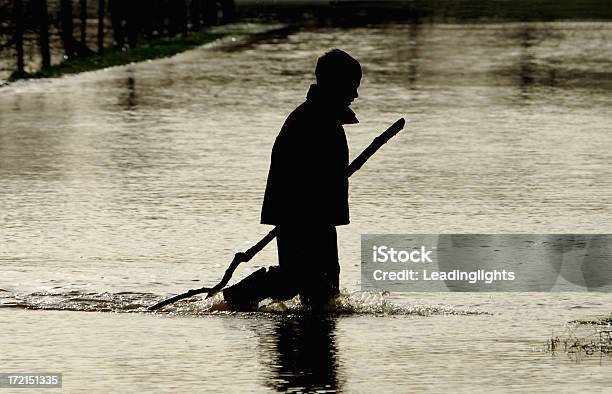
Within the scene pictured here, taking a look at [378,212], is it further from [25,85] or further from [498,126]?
[25,85]

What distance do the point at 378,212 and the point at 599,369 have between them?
622cm

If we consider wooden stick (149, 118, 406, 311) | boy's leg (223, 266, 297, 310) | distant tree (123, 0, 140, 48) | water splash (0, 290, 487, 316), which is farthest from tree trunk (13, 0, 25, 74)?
boy's leg (223, 266, 297, 310)

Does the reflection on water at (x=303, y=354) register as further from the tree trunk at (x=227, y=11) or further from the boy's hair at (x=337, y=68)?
the tree trunk at (x=227, y=11)

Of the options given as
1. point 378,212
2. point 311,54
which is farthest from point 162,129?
point 311,54

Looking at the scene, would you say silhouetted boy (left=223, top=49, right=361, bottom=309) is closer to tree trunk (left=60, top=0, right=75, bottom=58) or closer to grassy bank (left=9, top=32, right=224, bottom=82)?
grassy bank (left=9, top=32, right=224, bottom=82)

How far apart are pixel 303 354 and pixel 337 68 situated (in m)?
1.60

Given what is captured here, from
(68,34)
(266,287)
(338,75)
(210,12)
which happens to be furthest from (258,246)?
(210,12)

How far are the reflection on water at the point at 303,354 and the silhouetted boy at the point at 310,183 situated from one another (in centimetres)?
26

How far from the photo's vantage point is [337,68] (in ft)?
32.6

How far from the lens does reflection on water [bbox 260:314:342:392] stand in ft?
27.5

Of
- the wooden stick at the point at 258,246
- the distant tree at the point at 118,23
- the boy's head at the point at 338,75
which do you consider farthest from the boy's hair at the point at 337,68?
the distant tree at the point at 118,23

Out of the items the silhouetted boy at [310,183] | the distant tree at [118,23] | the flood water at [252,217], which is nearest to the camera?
the flood water at [252,217]

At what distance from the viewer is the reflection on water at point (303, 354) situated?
27.5ft

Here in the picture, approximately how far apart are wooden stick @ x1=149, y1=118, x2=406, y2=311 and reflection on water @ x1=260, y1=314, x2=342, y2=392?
0.45 metres
